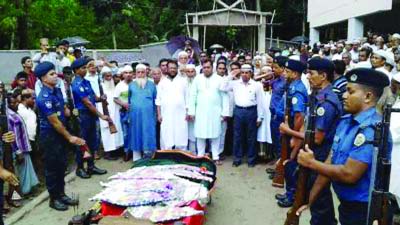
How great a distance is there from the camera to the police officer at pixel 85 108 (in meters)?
6.58

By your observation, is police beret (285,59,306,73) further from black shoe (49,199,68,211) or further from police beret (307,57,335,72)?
black shoe (49,199,68,211)

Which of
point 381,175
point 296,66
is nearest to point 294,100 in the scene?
point 296,66

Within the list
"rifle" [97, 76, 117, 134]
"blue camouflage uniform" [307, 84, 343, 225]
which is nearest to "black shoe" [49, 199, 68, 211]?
"rifle" [97, 76, 117, 134]

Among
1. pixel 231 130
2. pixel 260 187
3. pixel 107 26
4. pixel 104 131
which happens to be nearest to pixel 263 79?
pixel 231 130

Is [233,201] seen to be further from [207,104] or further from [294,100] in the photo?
[207,104]

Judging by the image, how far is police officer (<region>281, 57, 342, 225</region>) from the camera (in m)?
3.84

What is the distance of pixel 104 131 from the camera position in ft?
26.0

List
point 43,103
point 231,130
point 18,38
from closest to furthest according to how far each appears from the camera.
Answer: point 43,103 → point 231,130 → point 18,38

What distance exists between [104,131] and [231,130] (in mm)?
2331

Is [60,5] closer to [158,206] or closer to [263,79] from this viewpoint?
[263,79]

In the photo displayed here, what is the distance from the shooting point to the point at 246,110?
722cm

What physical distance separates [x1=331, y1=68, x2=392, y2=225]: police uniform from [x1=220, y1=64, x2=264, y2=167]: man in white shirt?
4.06m

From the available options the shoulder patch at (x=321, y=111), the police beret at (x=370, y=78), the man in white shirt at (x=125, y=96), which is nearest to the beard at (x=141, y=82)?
the man in white shirt at (x=125, y=96)

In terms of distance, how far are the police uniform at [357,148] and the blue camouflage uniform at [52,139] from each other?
350 cm
